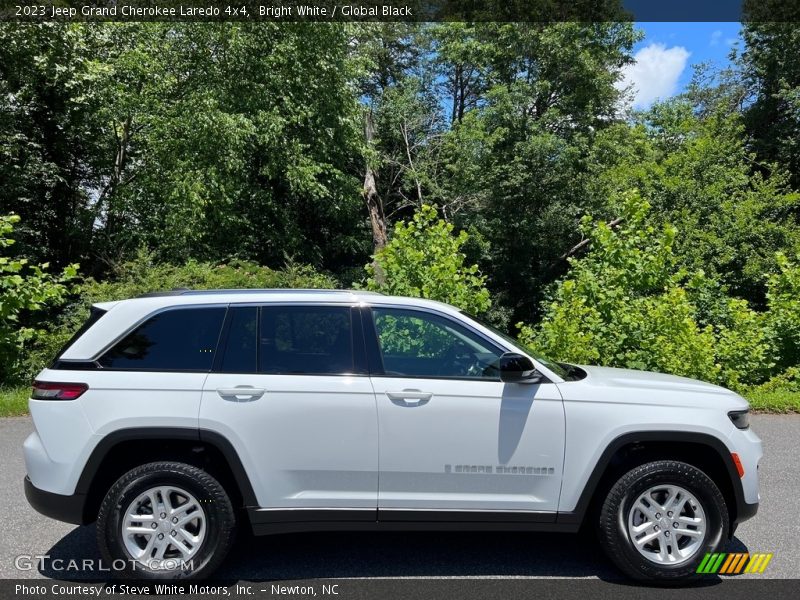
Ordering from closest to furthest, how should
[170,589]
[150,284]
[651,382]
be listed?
1. [170,589]
2. [651,382]
3. [150,284]

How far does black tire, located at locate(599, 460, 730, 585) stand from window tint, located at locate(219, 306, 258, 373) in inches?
94.1

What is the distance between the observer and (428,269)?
9.48 meters

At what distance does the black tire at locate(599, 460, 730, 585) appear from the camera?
394cm

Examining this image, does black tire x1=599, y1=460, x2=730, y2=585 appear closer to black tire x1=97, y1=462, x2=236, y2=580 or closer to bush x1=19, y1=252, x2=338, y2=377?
black tire x1=97, y1=462, x2=236, y2=580

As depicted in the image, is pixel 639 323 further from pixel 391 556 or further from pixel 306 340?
pixel 306 340

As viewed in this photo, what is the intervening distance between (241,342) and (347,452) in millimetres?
977

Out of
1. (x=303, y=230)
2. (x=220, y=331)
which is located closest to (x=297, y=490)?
(x=220, y=331)

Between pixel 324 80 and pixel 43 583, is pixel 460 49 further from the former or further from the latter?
pixel 43 583

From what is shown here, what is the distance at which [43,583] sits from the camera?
395 centimetres

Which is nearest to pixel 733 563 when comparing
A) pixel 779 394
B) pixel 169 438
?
pixel 169 438

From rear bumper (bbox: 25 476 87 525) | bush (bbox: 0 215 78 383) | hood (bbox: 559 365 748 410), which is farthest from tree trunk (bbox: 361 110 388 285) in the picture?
rear bumper (bbox: 25 476 87 525)

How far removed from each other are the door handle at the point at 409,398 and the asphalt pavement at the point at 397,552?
1109 mm

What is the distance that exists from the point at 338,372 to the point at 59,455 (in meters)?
1.74

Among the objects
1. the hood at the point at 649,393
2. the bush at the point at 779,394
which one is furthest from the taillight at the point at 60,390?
the bush at the point at 779,394
